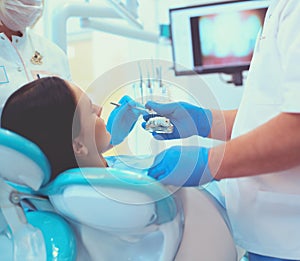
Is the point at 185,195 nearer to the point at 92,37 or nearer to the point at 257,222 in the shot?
the point at 257,222

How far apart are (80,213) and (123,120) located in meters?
0.22

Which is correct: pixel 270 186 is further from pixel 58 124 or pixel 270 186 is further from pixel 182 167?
pixel 58 124

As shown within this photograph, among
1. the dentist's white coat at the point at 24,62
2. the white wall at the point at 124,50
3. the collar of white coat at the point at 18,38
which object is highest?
the collar of white coat at the point at 18,38

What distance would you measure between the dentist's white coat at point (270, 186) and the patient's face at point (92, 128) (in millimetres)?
286

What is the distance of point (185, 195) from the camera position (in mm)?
720

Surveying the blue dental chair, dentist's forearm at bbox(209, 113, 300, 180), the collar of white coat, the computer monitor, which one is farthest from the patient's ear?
the computer monitor

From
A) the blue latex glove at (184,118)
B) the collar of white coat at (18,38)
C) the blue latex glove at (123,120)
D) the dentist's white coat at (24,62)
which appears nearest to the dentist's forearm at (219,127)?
the blue latex glove at (184,118)

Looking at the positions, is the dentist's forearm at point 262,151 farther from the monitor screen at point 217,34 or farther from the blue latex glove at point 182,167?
the monitor screen at point 217,34

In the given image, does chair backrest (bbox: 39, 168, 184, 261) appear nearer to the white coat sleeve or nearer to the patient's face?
the patient's face

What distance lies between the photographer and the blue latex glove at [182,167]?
2.14 feet

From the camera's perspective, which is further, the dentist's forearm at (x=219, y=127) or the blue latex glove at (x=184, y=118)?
the dentist's forearm at (x=219, y=127)

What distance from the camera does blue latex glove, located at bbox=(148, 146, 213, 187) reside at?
652 millimetres

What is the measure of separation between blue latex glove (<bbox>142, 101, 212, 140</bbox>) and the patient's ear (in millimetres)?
128

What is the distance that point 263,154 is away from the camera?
671 millimetres
